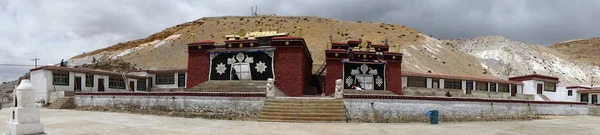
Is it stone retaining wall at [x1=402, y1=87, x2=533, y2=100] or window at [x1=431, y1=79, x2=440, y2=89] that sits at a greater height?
window at [x1=431, y1=79, x2=440, y2=89]

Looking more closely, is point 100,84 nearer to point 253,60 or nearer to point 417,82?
point 253,60

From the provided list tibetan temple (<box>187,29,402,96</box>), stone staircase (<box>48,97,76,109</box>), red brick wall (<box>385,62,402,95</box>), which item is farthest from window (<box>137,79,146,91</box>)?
red brick wall (<box>385,62,402,95</box>)

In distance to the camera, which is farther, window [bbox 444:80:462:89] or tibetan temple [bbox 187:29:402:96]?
window [bbox 444:80:462:89]

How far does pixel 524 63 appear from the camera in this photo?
6862 cm

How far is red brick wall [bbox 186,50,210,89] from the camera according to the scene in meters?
28.8

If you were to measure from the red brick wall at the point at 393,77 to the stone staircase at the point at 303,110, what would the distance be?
7.91 m

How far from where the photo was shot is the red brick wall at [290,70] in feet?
87.1

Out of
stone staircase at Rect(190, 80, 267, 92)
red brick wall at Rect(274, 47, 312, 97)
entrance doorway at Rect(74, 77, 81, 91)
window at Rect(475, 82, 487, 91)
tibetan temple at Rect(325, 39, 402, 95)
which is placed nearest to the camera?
stone staircase at Rect(190, 80, 267, 92)

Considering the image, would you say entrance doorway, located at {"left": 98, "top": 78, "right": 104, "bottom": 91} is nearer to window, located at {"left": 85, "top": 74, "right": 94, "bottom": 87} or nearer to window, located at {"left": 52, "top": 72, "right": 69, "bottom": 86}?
window, located at {"left": 85, "top": 74, "right": 94, "bottom": 87}

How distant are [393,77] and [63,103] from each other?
2028 cm

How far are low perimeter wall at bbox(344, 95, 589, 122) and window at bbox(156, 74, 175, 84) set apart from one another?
19.0 m

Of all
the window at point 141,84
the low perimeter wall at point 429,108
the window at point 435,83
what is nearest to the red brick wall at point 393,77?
the low perimeter wall at point 429,108

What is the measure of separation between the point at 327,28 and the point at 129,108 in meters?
49.8

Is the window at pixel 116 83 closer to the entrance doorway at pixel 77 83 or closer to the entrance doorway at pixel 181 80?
the entrance doorway at pixel 77 83
